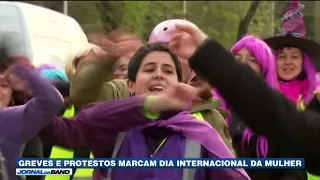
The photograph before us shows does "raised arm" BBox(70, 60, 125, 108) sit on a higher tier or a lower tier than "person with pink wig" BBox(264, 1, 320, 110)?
lower

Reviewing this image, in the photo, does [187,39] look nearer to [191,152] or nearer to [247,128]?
[191,152]

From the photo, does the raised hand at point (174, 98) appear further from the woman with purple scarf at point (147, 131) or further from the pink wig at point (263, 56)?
the pink wig at point (263, 56)

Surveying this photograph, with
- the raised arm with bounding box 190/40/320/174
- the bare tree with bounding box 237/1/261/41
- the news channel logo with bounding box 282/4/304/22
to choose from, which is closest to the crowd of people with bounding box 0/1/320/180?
the raised arm with bounding box 190/40/320/174

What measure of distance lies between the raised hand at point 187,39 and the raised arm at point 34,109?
0.70m

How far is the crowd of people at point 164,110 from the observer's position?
1925 mm

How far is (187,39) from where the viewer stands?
231cm

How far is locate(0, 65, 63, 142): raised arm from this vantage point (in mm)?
2984

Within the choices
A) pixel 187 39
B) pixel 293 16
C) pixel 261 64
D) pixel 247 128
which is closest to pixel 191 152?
pixel 187 39

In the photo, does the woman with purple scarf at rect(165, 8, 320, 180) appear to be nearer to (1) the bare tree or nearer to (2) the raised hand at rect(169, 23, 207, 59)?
(2) the raised hand at rect(169, 23, 207, 59)

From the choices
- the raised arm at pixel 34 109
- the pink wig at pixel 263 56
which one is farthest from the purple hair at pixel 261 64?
the raised arm at pixel 34 109

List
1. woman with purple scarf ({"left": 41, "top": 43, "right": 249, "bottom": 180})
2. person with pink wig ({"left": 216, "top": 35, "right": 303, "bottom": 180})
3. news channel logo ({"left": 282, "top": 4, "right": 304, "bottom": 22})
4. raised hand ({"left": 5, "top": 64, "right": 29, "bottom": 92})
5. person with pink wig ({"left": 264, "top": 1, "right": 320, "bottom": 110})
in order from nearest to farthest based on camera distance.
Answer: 1. woman with purple scarf ({"left": 41, "top": 43, "right": 249, "bottom": 180})
2. raised hand ({"left": 5, "top": 64, "right": 29, "bottom": 92})
3. person with pink wig ({"left": 216, "top": 35, "right": 303, "bottom": 180})
4. person with pink wig ({"left": 264, "top": 1, "right": 320, "bottom": 110})
5. news channel logo ({"left": 282, "top": 4, "right": 304, "bottom": 22})

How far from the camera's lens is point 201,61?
194 centimetres

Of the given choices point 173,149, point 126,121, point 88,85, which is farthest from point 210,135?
point 88,85

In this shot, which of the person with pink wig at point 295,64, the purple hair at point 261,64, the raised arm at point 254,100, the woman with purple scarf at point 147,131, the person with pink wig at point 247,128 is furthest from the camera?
the person with pink wig at point 295,64
